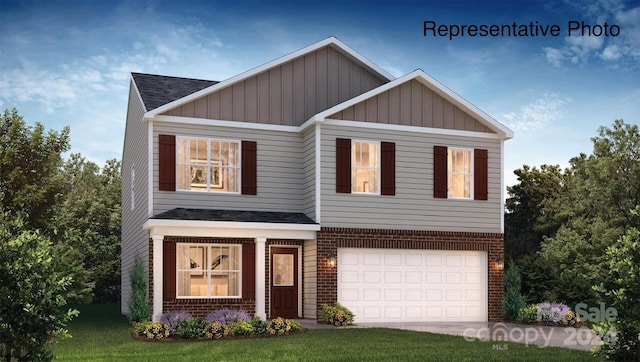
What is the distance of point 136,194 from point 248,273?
191 inches

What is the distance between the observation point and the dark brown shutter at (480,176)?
22250mm

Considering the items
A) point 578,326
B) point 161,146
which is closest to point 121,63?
point 161,146

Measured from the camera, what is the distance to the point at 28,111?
29594 millimetres

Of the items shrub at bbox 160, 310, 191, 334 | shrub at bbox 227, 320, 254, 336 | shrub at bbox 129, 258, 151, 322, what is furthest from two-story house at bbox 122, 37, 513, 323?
shrub at bbox 227, 320, 254, 336

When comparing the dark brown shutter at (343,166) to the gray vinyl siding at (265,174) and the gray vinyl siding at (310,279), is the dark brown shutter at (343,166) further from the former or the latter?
the gray vinyl siding at (310,279)

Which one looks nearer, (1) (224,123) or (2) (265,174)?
(1) (224,123)

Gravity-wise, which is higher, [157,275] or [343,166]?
[343,166]

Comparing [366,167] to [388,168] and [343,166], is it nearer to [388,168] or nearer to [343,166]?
[388,168]

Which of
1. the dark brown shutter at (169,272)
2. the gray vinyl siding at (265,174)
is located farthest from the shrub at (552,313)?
the dark brown shutter at (169,272)

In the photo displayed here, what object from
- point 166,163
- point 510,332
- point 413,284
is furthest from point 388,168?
point 166,163

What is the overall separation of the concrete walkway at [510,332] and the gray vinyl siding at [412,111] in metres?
5.56

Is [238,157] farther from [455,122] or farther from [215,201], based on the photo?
[455,122]

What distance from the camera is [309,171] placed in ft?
70.2

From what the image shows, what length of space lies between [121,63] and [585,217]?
20703 mm
